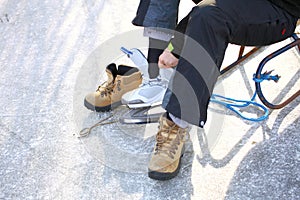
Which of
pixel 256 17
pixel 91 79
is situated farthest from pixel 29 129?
pixel 256 17

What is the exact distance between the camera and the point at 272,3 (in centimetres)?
123

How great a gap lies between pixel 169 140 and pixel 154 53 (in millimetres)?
372

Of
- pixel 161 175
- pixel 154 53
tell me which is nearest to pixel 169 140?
pixel 161 175

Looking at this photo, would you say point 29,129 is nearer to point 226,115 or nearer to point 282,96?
point 226,115

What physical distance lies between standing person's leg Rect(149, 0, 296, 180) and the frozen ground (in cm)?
25

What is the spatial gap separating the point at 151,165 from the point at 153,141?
0.18 m

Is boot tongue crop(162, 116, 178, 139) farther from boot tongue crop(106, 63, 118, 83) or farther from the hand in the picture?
boot tongue crop(106, 63, 118, 83)

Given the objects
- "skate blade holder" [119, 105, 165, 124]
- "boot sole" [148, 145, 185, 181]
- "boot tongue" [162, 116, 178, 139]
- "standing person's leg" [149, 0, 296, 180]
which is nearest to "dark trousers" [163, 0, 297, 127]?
"standing person's leg" [149, 0, 296, 180]

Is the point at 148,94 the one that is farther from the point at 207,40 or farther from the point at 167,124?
the point at 207,40

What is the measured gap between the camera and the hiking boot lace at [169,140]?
4.30 ft

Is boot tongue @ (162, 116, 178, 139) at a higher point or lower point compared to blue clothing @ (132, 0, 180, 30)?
lower

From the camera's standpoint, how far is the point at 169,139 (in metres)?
1.32

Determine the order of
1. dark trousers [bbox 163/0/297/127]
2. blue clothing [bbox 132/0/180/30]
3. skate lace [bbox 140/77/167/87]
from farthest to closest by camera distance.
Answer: skate lace [bbox 140/77/167/87], blue clothing [bbox 132/0/180/30], dark trousers [bbox 163/0/297/127]

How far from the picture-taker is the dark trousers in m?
1.14
